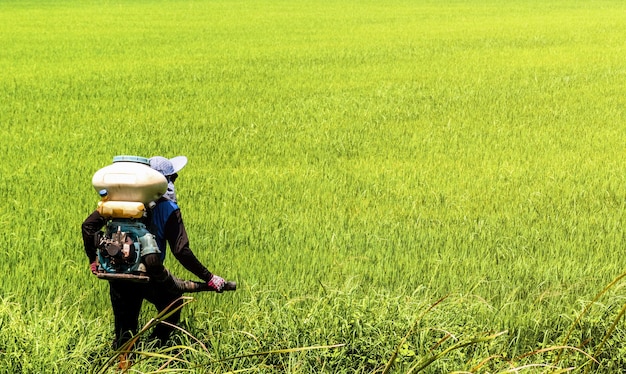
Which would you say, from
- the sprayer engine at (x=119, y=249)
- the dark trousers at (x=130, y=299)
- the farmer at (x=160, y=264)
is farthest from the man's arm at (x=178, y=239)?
the sprayer engine at (x=119, y=249)

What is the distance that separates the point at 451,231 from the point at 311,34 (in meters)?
15.7

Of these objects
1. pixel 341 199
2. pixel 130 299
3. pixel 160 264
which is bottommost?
pixel 341 199

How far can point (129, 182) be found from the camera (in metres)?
2.08

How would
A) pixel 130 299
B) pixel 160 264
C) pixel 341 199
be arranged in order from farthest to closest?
pixel 341 199 < pixel 130 299 < pixel 160 264

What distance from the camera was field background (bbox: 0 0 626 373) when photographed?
3.16 m

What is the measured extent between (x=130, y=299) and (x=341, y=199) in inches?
124

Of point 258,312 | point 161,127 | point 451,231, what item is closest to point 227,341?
point 258,312

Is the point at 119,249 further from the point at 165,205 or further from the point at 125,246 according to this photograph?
the point at 165,205

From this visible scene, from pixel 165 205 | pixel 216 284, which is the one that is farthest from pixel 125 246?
pixel 216 284

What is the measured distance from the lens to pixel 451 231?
4836 millimetres

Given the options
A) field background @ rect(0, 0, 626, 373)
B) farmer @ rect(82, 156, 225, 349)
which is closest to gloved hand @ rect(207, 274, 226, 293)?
farmer @ rect(82, 156, 225, 349)

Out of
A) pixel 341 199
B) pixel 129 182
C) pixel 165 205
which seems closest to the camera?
pixel 129 182

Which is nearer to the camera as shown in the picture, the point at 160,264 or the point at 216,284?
the point at 160,264

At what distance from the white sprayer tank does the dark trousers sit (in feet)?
1.34
